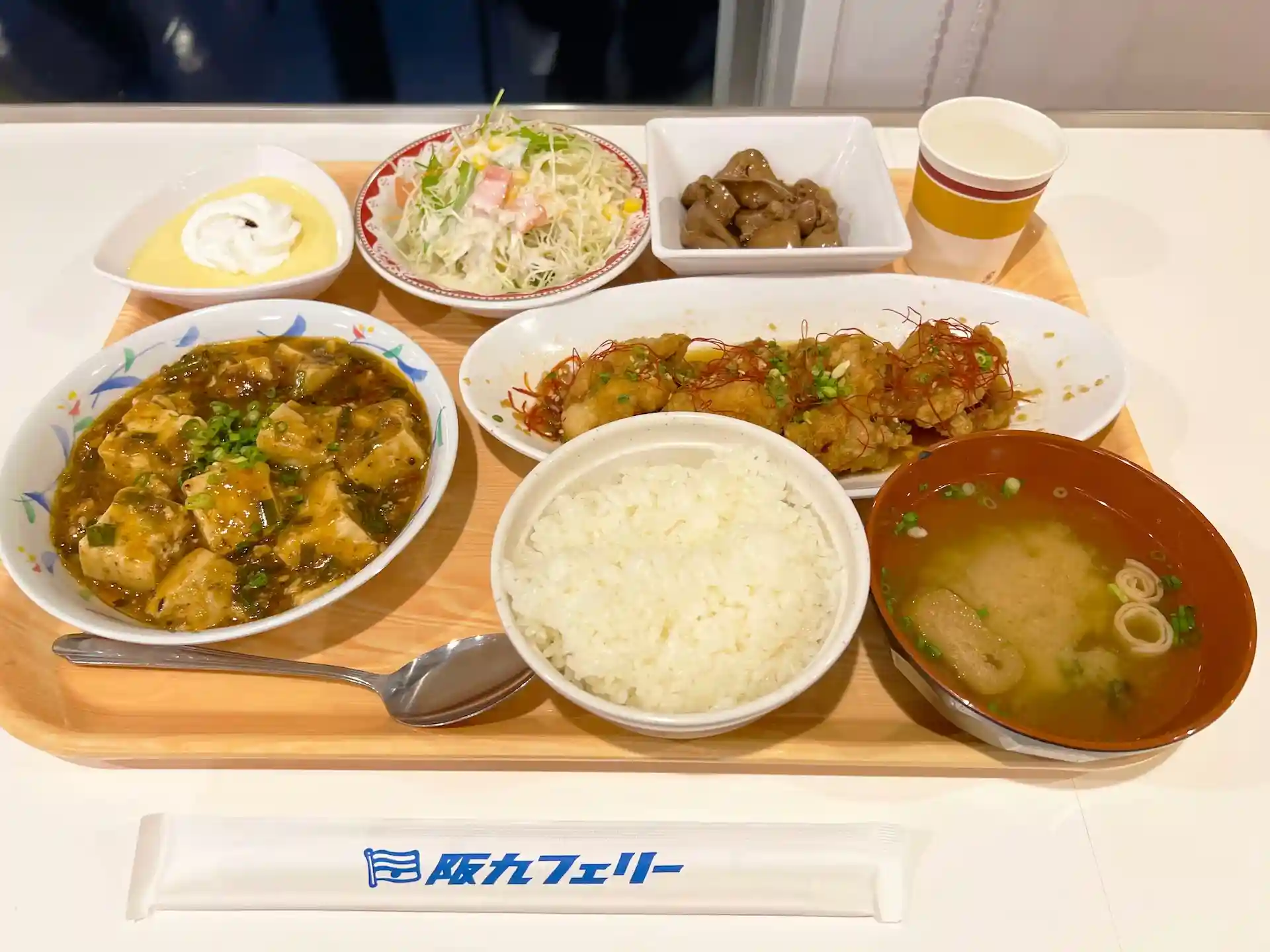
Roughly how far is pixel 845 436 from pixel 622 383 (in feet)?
2.04

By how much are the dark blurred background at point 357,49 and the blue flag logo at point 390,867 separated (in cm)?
489

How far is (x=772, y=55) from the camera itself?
4105mm

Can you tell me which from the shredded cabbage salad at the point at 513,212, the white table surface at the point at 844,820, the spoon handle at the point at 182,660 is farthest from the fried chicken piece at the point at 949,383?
the spoon handle at the point at 182,660

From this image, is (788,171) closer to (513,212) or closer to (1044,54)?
(513,212)

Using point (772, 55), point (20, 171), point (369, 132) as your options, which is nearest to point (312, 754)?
point (369, 132)

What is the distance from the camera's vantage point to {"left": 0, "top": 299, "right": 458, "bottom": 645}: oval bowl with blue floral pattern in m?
1.85

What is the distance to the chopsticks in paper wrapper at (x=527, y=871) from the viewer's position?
1687 millimetres

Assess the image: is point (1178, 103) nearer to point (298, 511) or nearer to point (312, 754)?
point (298, 511)

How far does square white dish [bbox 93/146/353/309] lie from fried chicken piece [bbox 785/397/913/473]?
59.1 inches

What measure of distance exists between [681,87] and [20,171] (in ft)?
12.2

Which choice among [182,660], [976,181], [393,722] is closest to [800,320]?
[976,181]

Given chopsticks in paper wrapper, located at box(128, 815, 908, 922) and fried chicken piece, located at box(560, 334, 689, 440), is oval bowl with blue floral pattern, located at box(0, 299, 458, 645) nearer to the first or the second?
fried chicken piece, located at box(560, 334, 689, 440)

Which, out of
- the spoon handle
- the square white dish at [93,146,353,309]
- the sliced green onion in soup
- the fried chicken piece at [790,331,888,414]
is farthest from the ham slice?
the spoon handle

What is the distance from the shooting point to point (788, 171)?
302 cm
